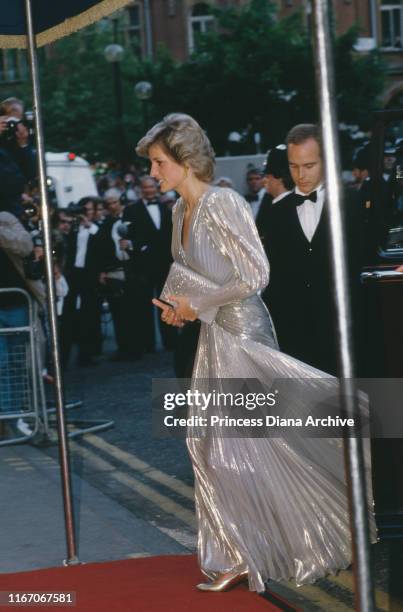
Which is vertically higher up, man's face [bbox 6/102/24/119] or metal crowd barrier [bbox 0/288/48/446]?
man's face [bbox 6/102/24/119]

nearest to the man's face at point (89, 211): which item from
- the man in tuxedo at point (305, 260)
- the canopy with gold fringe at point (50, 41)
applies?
the man in tuxedo at point (305, 260)

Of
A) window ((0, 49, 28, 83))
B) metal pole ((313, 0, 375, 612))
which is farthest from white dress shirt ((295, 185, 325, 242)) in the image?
window ((0, 49, 28, 83))

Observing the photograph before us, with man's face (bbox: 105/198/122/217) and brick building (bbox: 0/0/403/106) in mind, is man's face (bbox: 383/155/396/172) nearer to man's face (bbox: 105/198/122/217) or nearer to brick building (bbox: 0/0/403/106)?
man's face (bbox: 105/198/122/217)

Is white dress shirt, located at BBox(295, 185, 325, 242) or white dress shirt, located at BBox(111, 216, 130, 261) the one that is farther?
white dress shirt, located at BBox(111, 216, 130, 261)

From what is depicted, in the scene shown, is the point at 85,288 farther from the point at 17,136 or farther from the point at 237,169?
the point at 237,169

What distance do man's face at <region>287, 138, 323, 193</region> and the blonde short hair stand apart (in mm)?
1187

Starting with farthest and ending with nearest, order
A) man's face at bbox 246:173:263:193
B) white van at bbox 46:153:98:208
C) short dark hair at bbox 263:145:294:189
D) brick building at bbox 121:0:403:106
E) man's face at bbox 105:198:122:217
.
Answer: brick building at bbox 121:0:403:106
white van at bbox 46:153:98:208
man's face at bbox 246:173:263:193
man's face at bbox 105:198:122:217
short dark hair at bbox 263:145:294:189

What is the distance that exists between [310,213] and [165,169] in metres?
1.51

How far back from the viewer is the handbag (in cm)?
483

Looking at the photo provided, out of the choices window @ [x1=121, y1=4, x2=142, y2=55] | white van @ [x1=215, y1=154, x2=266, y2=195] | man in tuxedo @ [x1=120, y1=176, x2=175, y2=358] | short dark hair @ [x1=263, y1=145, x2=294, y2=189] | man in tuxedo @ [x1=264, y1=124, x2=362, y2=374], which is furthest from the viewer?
window @ [x1=121, y1=4, x2=142, y2=55]

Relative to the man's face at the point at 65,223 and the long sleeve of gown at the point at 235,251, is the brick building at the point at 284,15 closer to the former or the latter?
the man's face at the point at 65,223

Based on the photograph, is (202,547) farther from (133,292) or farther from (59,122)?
(59,122)

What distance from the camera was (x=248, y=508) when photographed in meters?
4.78

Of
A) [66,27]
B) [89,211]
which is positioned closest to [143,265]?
[89,211]
